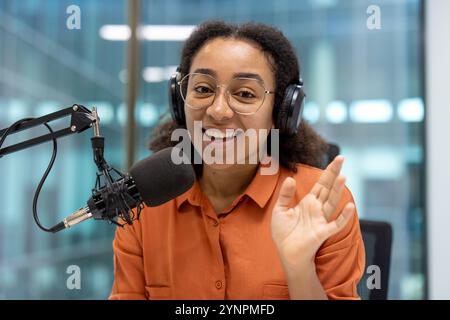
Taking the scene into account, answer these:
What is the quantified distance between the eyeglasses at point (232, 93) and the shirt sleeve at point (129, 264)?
11.9 inches

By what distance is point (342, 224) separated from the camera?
70 cm

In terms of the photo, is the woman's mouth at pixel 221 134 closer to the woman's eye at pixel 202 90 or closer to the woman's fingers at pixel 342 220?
the woman's eye at pixel 202 90

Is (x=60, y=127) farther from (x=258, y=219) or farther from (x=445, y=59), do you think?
(x=445, y=59)

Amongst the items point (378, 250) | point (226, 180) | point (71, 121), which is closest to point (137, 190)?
point (71, 121)

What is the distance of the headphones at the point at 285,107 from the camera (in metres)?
0.97

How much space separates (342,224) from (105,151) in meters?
0.40

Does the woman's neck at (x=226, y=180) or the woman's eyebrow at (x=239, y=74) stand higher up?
the woman's eyebrow at (x=239, y=74)

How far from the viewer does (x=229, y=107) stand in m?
0.92

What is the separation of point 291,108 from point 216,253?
0.35 m

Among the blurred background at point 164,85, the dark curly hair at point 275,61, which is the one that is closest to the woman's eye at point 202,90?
the dark curly hair at point 275,61

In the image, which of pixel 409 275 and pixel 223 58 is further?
pixel 409 275
